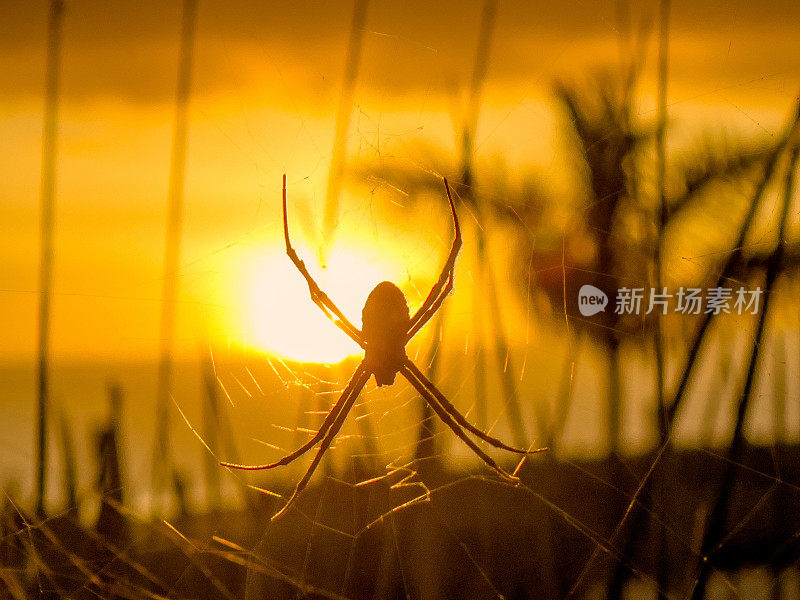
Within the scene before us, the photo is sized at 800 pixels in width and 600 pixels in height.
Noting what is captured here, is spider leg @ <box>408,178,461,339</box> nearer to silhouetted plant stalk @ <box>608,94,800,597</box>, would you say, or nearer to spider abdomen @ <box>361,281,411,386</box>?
spider abdomen @ <box>361,281,411,386</box>

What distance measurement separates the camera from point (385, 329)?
259cm

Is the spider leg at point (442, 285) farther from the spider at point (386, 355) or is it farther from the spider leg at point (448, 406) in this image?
the spider leg at point (448, 406)

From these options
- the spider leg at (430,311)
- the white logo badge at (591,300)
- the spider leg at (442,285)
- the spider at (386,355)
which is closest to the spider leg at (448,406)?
the spider at (386,355)

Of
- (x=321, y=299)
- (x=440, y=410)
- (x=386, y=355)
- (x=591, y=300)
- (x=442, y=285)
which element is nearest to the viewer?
(x=321, y=299)

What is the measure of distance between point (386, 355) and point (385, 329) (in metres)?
0.12

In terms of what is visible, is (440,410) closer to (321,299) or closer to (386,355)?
(386,355)

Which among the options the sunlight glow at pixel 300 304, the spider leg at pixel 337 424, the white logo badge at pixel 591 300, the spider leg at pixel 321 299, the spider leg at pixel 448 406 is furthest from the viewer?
the white logo badge at pixel 591 300

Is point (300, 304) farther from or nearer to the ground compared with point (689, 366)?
farther from the ground

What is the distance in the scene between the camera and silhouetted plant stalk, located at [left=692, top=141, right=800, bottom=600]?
2.77 meters

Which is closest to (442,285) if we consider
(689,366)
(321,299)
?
(321,299)

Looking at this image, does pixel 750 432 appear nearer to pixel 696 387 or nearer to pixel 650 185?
pixel 696 387

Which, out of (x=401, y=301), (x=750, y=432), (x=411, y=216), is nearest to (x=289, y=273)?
(x=401, y=301)

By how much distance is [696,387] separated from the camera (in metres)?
2.90

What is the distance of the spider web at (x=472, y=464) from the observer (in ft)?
8.61
